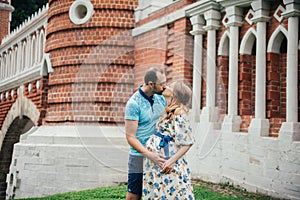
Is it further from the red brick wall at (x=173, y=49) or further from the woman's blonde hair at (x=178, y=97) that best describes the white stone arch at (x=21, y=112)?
the woman's blonde hair at (x=178, y=97)

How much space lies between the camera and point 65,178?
9.35 m

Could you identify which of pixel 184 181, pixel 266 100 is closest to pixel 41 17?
pixel 266 100

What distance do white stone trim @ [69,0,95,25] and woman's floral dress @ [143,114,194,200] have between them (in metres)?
6.68

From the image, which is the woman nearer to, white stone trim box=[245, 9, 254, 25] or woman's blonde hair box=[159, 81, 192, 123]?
woman's blonde hair box=[159, 81, 192, 123]

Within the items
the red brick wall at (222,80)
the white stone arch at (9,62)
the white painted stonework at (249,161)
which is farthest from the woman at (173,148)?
the white stone arch at (9,62)

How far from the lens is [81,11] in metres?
10.2

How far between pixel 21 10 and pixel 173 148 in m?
25.0

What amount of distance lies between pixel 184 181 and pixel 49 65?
7662 mm

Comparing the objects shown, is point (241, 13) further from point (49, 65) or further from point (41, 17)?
point (41, 17)

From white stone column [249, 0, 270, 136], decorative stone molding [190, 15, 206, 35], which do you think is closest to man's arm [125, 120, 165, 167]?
white stone column [249, 0, 270, 136]

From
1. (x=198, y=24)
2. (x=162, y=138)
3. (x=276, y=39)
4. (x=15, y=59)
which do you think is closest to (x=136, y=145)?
(x=162, y=138)

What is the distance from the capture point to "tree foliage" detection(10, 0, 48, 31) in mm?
26500

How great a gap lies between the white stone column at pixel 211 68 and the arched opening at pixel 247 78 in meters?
0.54

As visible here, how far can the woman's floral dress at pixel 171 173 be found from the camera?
12.0ft
